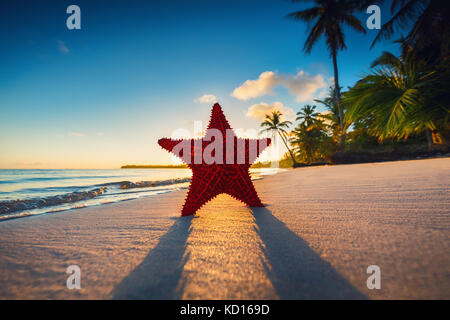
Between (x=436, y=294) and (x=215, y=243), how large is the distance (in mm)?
1078

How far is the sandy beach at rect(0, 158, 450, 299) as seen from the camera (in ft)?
2.55

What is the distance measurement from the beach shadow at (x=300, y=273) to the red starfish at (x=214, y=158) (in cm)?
86

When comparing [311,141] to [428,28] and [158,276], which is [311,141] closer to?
[428,28]

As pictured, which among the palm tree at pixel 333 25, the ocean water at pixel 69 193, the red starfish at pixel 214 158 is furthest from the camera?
the palm tree at pixel 333 25

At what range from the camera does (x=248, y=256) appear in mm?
1058

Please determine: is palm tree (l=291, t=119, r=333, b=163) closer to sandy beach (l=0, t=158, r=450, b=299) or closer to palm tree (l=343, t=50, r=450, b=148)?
palm tree (l=343, t=50, r=450, b=148)

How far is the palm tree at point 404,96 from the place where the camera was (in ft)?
16.3

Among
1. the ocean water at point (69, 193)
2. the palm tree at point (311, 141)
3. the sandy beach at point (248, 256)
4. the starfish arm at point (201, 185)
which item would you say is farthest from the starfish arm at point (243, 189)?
the palm tree at point (311, 141)

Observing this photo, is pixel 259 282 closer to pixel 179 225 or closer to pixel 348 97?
pixel 179 225

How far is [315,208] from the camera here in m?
2.03

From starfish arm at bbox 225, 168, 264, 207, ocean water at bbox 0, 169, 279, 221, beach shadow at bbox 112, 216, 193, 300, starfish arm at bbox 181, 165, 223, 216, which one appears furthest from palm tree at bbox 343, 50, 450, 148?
beach shadow at bbox 112, 216, 193, 300

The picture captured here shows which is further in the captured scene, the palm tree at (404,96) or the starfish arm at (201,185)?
the palm tree at (404,96)

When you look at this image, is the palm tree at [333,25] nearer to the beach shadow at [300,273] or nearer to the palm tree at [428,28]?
the palm tree at [428,28]

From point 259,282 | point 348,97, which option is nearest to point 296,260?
point 259,282
